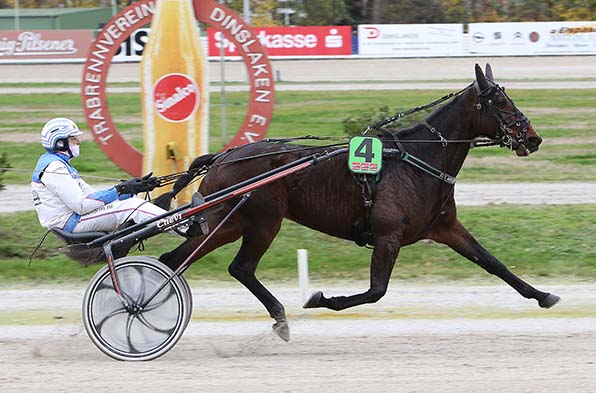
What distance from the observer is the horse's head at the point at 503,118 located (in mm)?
6973

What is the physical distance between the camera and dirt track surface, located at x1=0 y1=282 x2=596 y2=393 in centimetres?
592

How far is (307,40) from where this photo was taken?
3809 cm

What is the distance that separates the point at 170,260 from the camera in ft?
23.2

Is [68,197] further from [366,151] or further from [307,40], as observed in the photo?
[307,40]

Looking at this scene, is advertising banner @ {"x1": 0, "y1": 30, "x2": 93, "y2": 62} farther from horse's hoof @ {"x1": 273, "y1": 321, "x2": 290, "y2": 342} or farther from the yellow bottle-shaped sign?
horse's hoof @ {"x1": 273, "y1": 321, "x2": 290, "y2": 342}

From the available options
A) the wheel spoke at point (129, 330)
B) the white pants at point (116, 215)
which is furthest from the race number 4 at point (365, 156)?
the wheel spoke at point (129, 330)

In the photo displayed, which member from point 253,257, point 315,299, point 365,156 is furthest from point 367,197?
point 253,257

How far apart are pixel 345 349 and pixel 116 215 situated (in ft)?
5.77

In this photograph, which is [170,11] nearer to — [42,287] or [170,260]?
[42,287]

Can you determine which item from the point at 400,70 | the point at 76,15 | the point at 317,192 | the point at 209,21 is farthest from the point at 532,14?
the point at 317,192

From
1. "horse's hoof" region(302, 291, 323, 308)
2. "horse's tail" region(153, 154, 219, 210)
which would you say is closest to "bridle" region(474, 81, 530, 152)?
"horse's hoof" region(302, 291, 323, 308)

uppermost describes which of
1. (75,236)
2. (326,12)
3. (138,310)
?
(326,12)

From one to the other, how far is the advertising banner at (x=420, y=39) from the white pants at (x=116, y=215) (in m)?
31.0

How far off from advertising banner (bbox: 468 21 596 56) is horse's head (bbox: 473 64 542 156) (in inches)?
1176
